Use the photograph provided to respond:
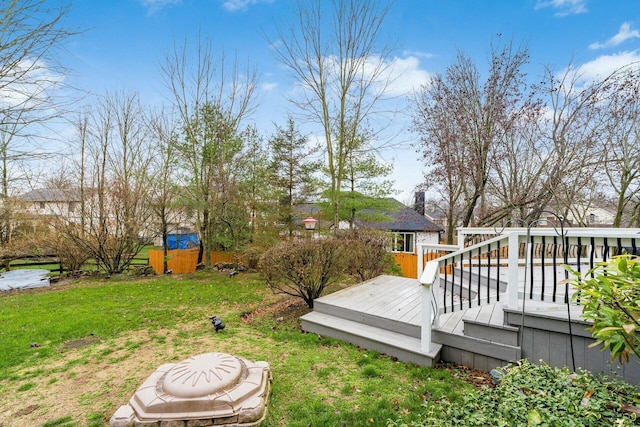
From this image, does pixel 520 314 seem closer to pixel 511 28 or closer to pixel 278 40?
pixel 511 28

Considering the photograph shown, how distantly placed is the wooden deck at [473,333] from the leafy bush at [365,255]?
1847 mm

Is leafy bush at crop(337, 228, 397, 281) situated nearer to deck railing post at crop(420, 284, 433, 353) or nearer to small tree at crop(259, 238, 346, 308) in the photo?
small tree at crop(259, 238, 346, 308)

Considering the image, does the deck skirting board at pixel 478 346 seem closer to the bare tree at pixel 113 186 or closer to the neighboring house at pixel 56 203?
the bare tree at pixel 113 186

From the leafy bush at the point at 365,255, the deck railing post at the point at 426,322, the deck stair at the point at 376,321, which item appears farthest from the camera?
the leafy bush at the point at 365,255

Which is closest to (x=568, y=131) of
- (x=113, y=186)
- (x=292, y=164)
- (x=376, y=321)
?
(x=376, y=321)

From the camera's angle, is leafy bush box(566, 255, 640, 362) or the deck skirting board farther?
the deck skirting board

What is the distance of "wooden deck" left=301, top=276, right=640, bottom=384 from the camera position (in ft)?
9.21

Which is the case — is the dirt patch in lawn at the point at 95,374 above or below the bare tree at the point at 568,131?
below

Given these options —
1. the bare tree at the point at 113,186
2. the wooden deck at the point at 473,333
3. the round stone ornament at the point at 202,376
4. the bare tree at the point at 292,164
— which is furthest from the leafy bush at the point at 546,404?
the bare tree at the point at 113,186

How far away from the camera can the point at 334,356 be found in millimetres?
3697

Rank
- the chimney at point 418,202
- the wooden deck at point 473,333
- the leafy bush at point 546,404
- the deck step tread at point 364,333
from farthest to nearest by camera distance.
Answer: the chimney at point 418,202
the deck step tread at point 364,333
the wooden deck at point 473,333
the leafy bush at point 546,404

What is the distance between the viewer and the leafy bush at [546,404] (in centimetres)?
162

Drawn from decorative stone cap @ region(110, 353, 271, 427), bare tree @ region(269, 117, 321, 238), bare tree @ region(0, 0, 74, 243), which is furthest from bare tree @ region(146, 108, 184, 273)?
decorative stone cap @ region(110, 353, 271, 427)

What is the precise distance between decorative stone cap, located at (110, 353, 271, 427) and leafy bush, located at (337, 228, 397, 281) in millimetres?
3878
